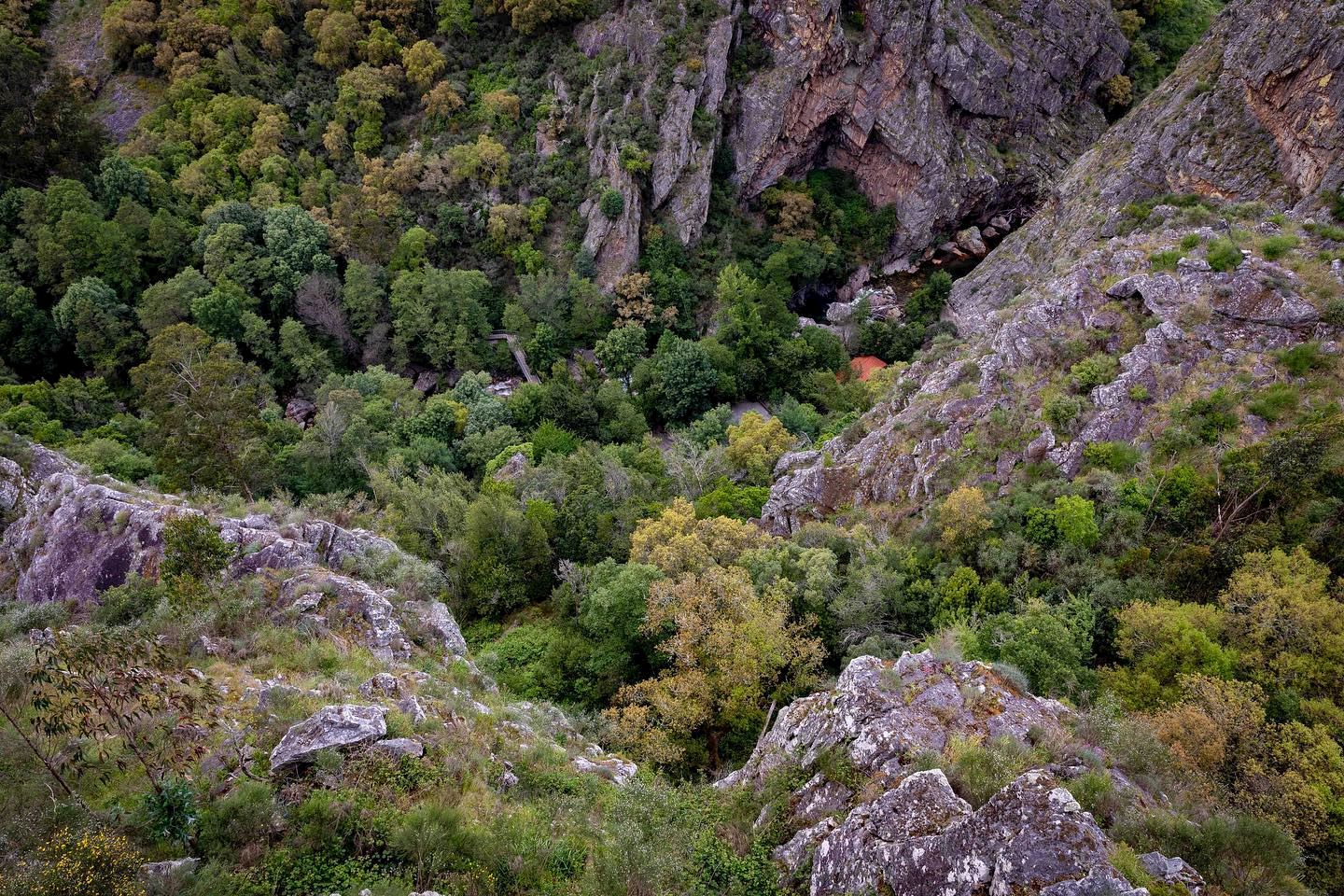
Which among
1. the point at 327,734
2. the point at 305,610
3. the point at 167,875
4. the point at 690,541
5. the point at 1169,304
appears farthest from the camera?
the point at 1169,304

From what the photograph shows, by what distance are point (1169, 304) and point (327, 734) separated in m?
31.3

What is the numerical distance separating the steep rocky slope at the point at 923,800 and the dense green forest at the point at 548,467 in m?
0.95

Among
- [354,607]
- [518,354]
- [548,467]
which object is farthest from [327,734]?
[518,354]

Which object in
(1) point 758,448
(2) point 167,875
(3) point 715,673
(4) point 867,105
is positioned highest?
(4) point 867,105

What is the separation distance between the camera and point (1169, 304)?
2688cm

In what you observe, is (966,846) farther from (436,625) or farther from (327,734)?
(436,625)

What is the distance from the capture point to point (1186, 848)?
35.4ft

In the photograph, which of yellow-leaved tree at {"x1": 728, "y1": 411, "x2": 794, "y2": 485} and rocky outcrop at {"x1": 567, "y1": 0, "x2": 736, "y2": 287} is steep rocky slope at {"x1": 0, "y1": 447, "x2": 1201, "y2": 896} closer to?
yellow-leaved tree at {"x1": 728, "y1": 411, "x2": 794, "y2": 485}

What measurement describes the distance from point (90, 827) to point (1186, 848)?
16155 mm

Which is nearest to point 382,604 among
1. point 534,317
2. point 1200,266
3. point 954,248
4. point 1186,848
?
point 1186,848

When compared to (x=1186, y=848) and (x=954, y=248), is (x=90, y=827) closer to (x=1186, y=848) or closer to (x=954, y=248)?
(x=1186, y=848)

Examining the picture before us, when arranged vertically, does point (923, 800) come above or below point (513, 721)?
above

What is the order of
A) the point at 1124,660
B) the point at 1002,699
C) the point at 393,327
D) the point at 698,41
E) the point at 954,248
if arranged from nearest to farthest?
the point at 1002,699
the point at 1124,660
the point at 393,327
the point at 698,41
the point at 954,248

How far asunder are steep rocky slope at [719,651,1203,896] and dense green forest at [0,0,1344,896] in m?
0.95
